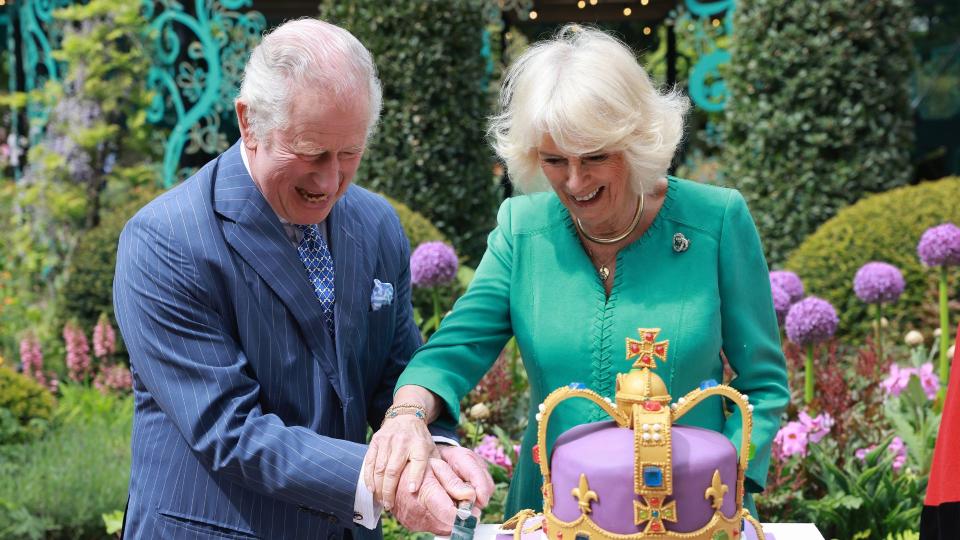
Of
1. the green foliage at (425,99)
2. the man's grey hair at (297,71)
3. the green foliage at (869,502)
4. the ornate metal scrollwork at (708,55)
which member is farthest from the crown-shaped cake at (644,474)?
the ornate metal scrollwork at (708,55)

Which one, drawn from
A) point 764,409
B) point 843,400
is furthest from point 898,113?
point 764,409

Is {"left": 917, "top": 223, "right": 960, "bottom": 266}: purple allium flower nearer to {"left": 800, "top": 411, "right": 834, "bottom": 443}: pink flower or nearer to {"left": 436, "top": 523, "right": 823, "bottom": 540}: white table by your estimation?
{"left": 800, "top": 411, "right": 834, "bottom": 443}: pink flower

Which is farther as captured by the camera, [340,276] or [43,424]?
[43,424]

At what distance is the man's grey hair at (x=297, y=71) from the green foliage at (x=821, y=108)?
16.3ft

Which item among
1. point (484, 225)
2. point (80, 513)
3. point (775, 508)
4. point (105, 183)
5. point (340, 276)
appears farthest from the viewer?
point (105, 183)

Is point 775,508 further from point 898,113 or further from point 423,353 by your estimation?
point 898,113

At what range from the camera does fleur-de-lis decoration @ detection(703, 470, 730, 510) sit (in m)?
1.87

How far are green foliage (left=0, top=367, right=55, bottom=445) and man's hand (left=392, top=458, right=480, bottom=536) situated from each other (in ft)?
12.2

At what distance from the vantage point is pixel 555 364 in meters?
2.44

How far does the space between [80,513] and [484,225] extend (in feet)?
11.2

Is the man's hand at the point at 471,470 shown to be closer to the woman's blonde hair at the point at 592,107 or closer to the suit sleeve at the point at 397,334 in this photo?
the suit sleeve at the point at 397,334

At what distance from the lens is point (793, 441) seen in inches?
156

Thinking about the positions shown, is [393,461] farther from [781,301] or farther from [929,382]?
[929,382]

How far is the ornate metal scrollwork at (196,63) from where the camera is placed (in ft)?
25.5
